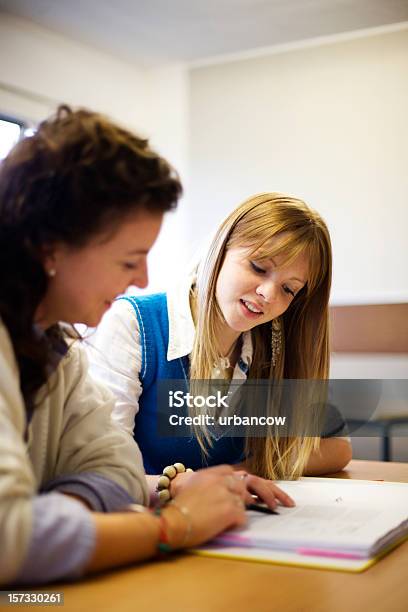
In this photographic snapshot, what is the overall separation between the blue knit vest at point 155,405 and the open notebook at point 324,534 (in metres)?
0.43

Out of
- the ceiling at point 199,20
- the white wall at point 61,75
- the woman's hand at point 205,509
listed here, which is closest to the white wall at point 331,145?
the ceiling at point 199,20

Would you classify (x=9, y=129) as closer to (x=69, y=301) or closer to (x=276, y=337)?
(x=276, y=337)

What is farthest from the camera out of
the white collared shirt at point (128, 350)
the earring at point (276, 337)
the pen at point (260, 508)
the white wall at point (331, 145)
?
the white wall at point (331, 145)

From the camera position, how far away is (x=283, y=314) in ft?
5.32

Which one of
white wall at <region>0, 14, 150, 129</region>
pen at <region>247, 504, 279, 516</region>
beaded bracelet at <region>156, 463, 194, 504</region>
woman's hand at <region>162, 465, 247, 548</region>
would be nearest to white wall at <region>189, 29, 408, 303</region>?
white wall at <region>0, 14, 150, 129</region>

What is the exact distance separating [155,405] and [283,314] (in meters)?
0.34

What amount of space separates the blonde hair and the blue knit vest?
3 centimetres

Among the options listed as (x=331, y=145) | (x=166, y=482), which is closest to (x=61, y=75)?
(x=331, y=145)

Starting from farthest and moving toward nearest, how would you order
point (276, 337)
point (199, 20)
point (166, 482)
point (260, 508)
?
point (199, 20), point (276, 337), point (166, 482), point (260, 508)

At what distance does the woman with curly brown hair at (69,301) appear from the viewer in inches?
27.2

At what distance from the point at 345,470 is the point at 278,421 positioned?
0.20 m

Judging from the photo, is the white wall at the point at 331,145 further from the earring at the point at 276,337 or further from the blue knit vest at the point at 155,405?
the blue knit vest at the point at 155,405

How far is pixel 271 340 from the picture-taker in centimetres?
162

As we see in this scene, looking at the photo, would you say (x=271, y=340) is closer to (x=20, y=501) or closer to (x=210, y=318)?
(x=210, y=318)
